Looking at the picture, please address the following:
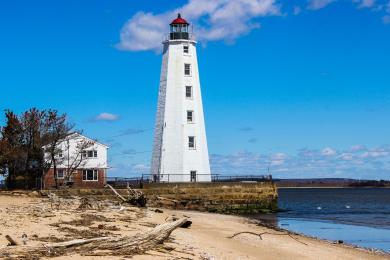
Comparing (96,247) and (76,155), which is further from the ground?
(76,155)

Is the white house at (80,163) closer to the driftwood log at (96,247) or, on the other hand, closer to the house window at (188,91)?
the house window at (188,91)

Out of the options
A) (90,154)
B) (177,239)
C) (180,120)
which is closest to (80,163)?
(90,154)

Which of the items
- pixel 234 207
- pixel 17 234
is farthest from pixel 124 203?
pixel 17 234

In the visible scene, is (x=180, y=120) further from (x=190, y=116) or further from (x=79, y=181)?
(x=79, y=181)

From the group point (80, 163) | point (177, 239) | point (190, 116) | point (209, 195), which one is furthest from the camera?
point (80, 163)

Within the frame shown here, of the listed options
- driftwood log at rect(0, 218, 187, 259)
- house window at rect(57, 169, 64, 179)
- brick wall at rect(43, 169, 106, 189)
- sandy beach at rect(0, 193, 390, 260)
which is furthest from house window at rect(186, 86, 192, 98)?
driftwood log at rect(0, 218, 187, 259)

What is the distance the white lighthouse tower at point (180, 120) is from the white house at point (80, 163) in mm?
7498

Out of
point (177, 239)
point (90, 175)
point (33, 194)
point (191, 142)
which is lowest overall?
point (177, 239)

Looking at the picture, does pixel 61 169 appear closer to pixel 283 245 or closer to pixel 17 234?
pixel 283 245

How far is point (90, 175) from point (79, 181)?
143 centimetres

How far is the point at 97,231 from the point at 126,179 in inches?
1506

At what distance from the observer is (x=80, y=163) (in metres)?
61.1

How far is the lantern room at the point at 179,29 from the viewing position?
5806cm

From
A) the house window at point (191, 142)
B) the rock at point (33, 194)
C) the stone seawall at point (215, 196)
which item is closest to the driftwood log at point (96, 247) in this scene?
the rock at point (33, 194)
